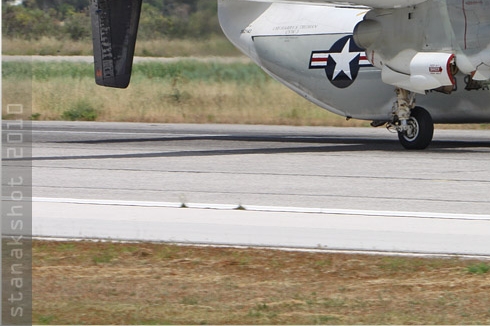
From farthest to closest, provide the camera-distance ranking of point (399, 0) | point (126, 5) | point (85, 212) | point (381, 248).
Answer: point (126, 5)
point (399, 0)
point (85, 212)
point (381, 248)

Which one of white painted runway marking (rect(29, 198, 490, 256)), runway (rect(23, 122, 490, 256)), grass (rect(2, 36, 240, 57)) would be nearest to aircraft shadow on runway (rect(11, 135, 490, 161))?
runway (rect(23, 122, 490, 256))

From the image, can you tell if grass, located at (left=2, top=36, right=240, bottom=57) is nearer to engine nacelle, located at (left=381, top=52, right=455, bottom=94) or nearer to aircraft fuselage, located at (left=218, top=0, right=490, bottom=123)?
aircraft fuselage, located at (left=218, top=0, right=490, bottom=123)

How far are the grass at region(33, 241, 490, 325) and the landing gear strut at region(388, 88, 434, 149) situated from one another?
31.8ft

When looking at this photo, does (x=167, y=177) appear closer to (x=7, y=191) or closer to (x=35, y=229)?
(x=7, y=191)

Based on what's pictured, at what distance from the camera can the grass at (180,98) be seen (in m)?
27.7

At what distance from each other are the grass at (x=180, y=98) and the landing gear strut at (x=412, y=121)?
298 inches

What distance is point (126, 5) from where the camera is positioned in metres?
18.4

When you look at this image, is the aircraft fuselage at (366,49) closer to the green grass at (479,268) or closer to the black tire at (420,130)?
the black tire at (420,130)

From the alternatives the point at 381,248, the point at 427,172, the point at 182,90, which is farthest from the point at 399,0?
the point at 182,90

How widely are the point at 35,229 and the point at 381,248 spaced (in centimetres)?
327

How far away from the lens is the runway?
9.66m

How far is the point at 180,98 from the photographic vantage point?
100.0 ft

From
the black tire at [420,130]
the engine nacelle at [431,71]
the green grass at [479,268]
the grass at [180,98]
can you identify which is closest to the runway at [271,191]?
the black tire at [420,130]

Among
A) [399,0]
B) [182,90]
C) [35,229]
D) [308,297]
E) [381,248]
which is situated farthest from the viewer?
[182,90]
